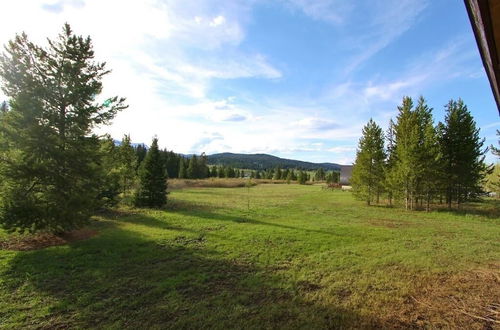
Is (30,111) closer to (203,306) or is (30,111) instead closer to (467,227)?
(203,306)

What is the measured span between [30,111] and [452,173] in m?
28.3

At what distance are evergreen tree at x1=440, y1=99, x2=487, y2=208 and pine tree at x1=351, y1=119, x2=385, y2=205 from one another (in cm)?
517

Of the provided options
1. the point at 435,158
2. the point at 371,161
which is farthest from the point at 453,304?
the point at 371,161

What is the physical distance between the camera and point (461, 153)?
21875 mm

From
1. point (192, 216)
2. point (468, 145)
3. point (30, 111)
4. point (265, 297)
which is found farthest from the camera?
point (468, 145)

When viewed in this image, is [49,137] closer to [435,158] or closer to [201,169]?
[435,158]

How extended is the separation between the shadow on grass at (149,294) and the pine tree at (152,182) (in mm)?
12058

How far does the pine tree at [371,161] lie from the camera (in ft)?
86.0

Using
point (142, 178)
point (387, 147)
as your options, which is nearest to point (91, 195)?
point (142, 178)

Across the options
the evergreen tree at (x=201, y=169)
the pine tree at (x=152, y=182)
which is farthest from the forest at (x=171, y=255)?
the evergreen tree at (x=201, y=169)

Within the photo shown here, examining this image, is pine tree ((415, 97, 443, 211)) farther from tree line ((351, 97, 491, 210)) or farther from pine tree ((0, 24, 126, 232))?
pine tree ((0, 24, 126, 232))

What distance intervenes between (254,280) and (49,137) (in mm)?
9364

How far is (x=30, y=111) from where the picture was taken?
9891 mm

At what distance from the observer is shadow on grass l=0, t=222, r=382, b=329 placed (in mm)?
5379
